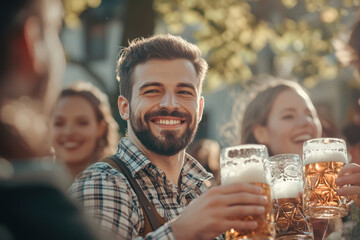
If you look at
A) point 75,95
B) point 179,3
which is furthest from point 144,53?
point 179,3

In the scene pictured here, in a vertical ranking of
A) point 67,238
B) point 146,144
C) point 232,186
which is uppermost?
point 146,144

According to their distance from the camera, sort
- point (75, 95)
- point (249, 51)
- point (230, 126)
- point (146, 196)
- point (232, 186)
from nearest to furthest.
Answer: point (232, 186) → point (146, 196) → point (75, 95) → point (230, 126) → point (249, 51)

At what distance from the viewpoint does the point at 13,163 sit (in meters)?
1.07

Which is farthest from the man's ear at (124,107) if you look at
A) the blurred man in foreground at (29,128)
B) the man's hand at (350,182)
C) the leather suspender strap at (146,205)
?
the blurred man in foreground at (29,128)

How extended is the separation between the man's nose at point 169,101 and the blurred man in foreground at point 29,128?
1267mm

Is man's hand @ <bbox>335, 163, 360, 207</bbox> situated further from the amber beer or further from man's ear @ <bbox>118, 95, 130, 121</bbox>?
man's ear @ <bbox>118, 95, 130, 121</bbox>

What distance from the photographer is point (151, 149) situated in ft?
8.24

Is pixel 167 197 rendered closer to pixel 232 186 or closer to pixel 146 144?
pixel 146 144

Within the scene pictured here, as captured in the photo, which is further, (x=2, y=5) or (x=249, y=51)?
(x=249, y=51)

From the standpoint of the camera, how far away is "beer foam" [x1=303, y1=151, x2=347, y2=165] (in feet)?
7.49

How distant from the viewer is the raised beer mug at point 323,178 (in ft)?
7.14

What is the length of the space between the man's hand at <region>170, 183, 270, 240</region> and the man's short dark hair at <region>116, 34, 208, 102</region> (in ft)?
3.38

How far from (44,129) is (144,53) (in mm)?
1529

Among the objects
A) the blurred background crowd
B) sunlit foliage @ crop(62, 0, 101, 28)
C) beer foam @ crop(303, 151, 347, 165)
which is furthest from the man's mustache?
sunlit foliage @ crop(62, 0, 101, 28)
